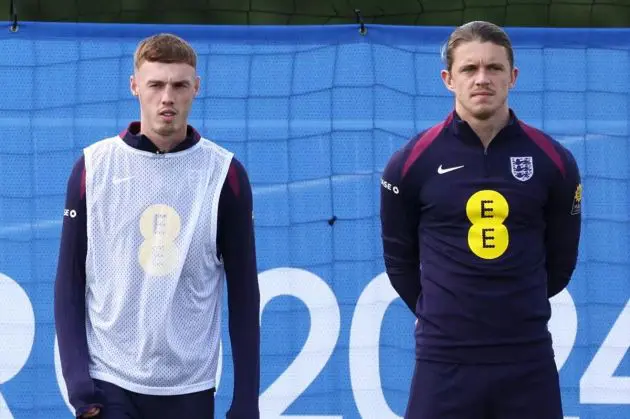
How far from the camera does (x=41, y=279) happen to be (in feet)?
19.8

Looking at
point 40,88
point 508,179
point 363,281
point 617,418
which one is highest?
point 40,88

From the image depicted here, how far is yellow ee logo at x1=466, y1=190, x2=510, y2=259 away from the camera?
4.61m

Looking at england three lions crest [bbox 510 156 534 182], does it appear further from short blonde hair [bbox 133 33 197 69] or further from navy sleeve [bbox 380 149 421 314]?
short blonde hair [bbox 133 33 197 69]

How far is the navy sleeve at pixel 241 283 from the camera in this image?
4.47m

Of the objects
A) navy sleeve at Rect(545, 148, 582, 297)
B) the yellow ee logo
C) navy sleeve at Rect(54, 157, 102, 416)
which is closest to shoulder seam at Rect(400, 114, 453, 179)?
the yellow ee logo

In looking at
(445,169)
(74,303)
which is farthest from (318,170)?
(74,303)

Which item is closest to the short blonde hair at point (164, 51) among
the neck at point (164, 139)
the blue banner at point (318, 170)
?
the neck at point (164, 139)

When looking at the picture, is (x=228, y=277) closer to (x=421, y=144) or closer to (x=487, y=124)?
(x=421, y=144)

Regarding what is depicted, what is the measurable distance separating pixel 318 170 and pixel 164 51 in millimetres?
1760

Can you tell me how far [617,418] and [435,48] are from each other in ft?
5.75

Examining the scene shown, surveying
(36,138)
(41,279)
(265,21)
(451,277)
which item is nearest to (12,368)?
(41,279)

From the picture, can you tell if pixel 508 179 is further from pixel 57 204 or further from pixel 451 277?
pixel 57 204

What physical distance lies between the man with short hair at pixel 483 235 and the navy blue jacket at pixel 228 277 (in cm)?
57

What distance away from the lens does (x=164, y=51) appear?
449 centimetres
